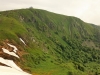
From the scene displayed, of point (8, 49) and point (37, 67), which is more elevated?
point (8, 49)

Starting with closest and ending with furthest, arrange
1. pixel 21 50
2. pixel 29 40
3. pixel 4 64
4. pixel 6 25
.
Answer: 1. pixel 4 64
2. pixel 21 50
3. pixel 29 40
4. pixel 6 25

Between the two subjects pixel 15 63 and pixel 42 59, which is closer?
pixel 15 63

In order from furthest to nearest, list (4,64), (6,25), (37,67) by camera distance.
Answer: (6,25) → (37,67) → (4,64)

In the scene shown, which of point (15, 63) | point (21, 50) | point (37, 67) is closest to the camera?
point (15, 63)

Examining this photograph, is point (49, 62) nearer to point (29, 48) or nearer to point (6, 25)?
point (29, 48)

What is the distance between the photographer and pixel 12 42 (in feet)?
404

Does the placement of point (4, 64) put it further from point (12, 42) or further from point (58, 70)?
point (12, 42)

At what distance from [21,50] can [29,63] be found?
1046 centimetres

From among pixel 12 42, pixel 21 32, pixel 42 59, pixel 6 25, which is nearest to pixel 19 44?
pixel 12 42

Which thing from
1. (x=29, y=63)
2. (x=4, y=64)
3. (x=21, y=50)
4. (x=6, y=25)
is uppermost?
(x=6, y=25)

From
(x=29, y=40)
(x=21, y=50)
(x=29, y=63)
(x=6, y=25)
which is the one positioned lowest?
(x=29, y=63)

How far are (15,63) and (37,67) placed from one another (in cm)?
1277

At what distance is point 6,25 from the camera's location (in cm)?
15862

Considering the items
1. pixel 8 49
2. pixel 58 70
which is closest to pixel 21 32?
pixel 8 49
